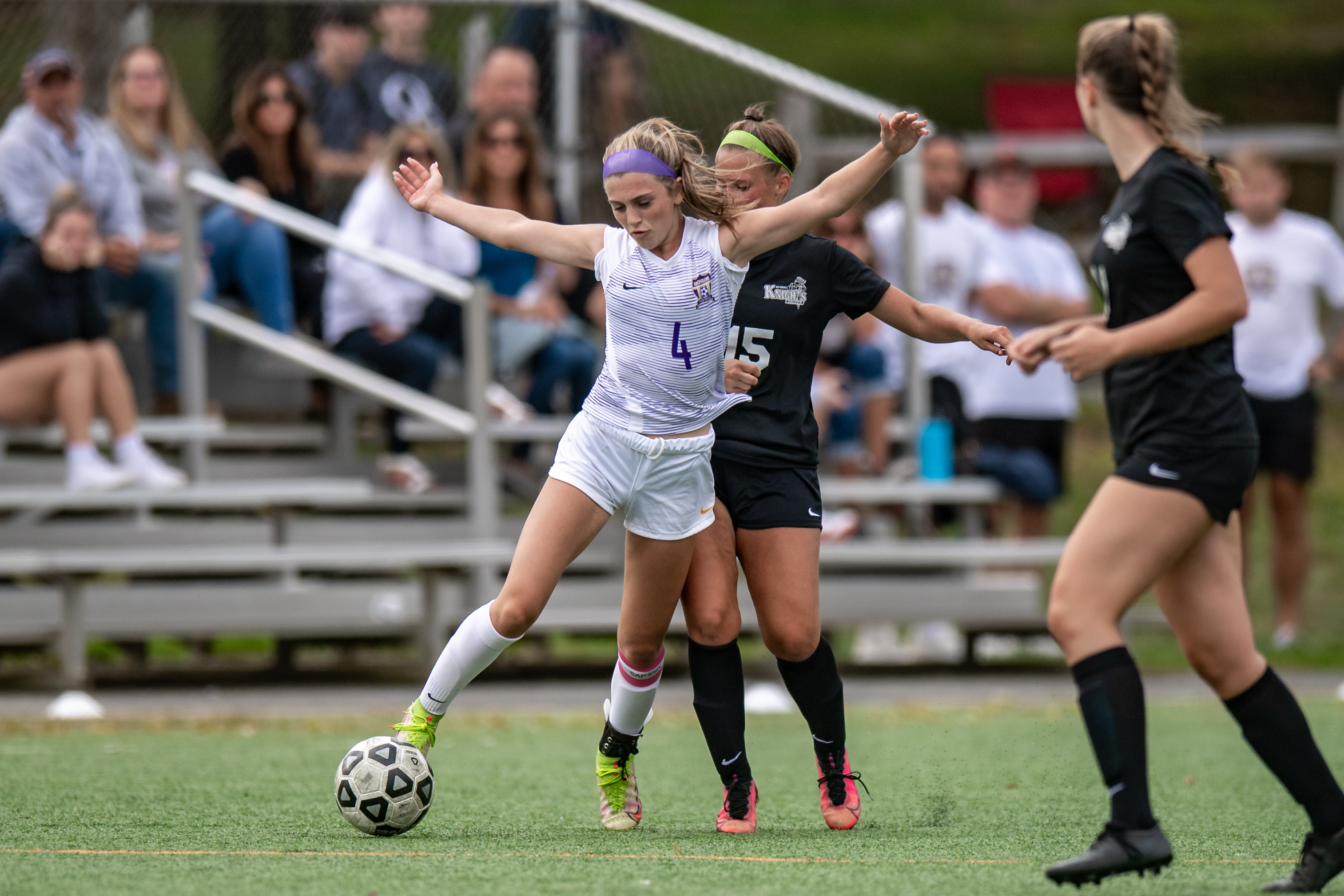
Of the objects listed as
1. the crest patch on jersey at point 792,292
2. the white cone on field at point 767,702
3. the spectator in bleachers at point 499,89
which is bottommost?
the white cone on field at point 767,702

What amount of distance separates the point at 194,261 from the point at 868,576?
4.26 m

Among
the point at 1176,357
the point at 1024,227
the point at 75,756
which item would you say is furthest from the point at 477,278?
the point at 1176,357

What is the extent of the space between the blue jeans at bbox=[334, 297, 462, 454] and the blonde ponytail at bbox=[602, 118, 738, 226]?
4813mm

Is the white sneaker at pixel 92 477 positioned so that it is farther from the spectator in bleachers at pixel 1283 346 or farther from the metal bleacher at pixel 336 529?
the spectator in bleachers at pixel 1283 346

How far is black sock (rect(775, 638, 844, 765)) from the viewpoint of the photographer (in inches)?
199

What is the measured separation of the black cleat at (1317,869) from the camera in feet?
12.7

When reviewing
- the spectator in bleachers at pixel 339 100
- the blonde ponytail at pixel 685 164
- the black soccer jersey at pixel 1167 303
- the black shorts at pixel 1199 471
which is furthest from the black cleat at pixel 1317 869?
the spectator in bleachers at pixel 339 100

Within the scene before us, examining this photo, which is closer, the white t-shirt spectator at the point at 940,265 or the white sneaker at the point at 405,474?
the white sneaker at the point at 405,474

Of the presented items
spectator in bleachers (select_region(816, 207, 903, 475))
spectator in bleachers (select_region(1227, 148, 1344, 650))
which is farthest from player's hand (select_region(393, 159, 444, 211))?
spectator in bleachers (select_region(1227, 148, 1344, 650))

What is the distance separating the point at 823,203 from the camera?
14.9 ft

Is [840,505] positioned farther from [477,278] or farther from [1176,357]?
[1176,357]

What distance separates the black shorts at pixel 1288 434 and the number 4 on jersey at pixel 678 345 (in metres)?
6.56

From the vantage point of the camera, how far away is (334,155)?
34.8 feet

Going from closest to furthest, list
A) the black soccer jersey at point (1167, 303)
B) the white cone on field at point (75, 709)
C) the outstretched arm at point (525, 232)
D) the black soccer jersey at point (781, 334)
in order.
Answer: the black soccer jersey at point (1167, 303) → the outstretched arm at point (525, 232) → the black soccer jersey at point (781, 334) → the white cone on field at point (75, 709)
